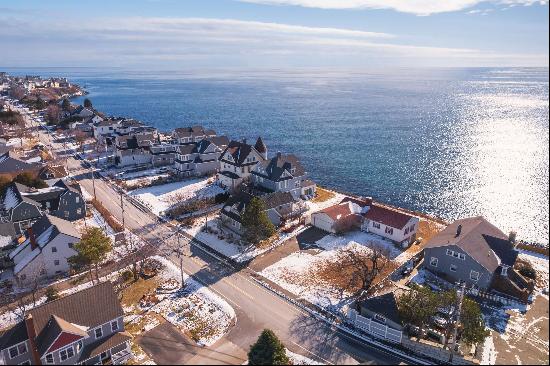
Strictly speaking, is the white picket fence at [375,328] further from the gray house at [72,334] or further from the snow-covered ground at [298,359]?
the gray house at [72,334]

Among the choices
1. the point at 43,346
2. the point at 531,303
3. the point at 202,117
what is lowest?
the point at 531,303

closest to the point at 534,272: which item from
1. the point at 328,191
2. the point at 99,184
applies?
the point at 328,191

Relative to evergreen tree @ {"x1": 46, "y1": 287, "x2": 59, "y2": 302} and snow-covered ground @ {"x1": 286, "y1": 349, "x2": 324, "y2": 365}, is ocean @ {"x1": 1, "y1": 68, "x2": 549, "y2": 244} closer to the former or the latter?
snow-covered ground @ {"x1": 286, "y1": 349, "x2": 324, "y2": 365}

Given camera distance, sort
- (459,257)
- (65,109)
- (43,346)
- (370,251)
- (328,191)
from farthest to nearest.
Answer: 1. (65,109)
2. (328,191)
3. (370,251)
4. (459,257)
5. (43,346)

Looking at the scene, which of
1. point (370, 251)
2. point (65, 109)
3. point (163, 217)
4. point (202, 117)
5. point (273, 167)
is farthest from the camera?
point (202, 117)

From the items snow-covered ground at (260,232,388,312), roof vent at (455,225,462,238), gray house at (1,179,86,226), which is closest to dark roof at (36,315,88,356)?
snow-covered ground at (260,232,388,312)

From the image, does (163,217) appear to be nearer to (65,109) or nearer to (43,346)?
(43,346)
